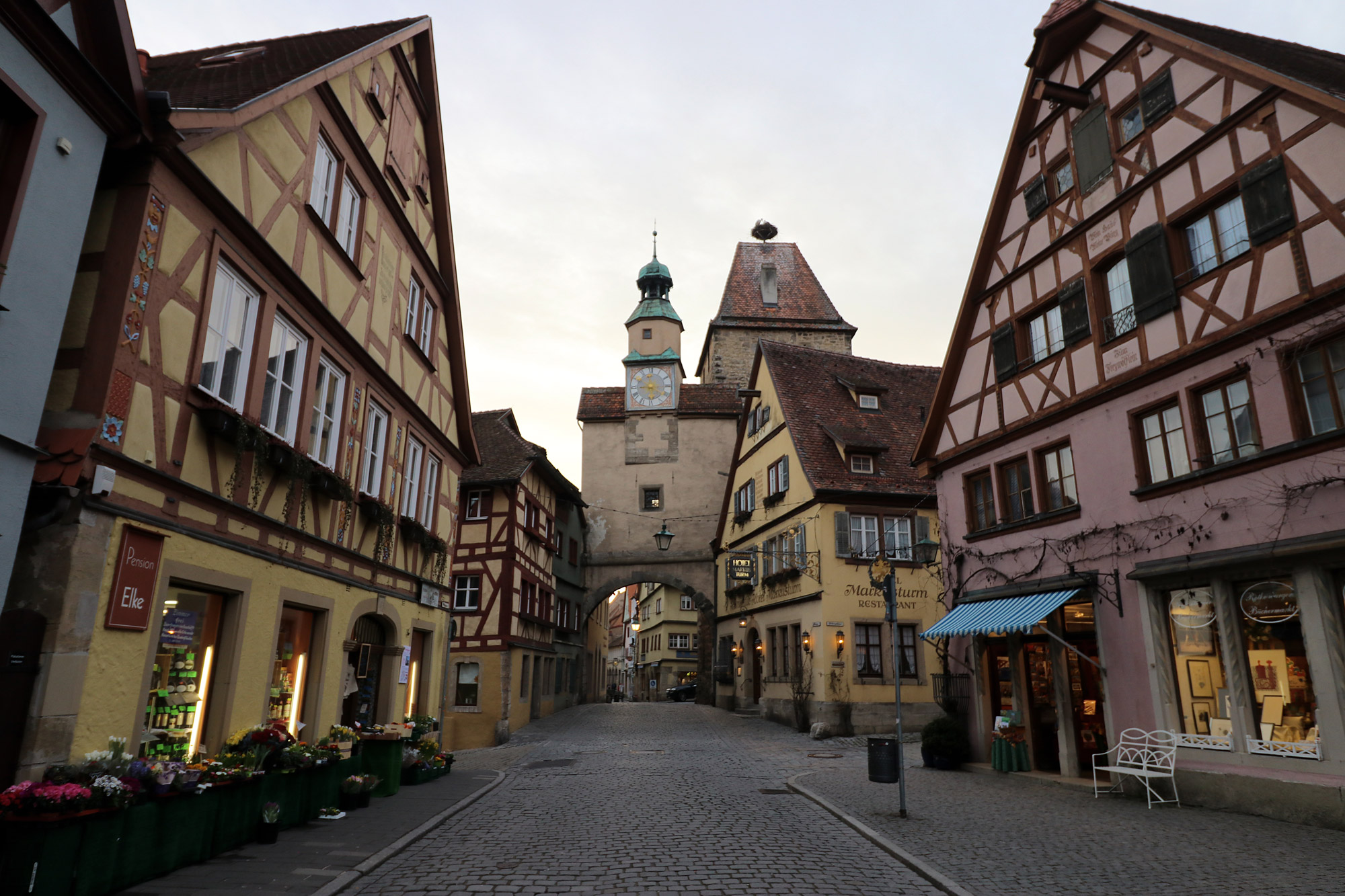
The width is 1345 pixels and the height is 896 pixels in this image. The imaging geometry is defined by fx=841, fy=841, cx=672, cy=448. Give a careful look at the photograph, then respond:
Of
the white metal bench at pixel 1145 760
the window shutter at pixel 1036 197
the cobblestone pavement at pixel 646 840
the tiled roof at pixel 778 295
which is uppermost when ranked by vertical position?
the tiled roof at pixel 778 295

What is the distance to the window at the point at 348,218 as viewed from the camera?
10.9 metres

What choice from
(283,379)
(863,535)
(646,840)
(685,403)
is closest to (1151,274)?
(646,840)

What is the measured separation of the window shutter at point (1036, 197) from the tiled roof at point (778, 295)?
104 feet

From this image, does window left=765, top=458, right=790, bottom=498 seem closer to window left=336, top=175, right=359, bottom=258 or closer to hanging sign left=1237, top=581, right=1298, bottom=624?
hanging sign left=1237, top=581, right=1298, bottom=624

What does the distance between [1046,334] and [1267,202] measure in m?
4.18

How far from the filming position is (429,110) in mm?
14562

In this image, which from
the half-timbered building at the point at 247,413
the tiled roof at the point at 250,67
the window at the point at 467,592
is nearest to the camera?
the half-timbered building at the point at 247,413

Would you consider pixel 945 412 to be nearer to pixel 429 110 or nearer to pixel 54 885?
pixel 429 110

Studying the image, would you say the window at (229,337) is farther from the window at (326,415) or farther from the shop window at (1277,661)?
the shop window at (1277,661)

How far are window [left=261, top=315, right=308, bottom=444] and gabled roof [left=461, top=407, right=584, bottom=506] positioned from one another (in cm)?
1446

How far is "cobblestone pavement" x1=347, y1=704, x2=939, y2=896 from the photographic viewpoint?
6680 mm

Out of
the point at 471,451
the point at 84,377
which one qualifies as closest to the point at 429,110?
the point at 471,451

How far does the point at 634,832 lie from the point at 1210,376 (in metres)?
8.87

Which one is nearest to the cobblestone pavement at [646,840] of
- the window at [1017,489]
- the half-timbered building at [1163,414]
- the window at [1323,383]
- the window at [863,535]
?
the half-timbered building at [1163,414]
